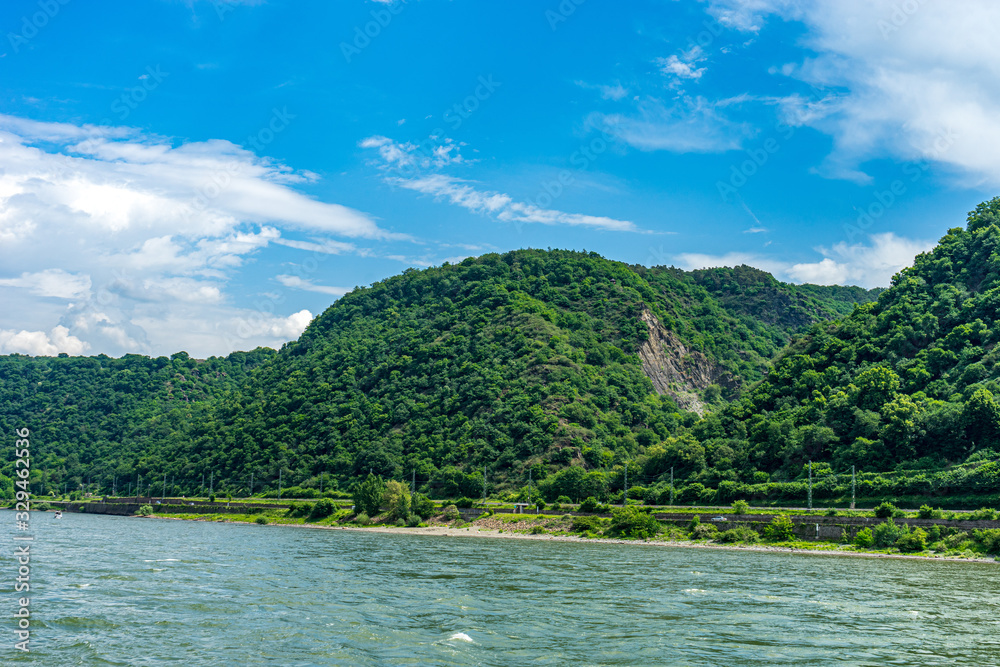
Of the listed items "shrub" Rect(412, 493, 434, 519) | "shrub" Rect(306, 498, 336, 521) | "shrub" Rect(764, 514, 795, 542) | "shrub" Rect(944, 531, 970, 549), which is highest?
"shrub" Rect(944, 531, 970, 549)

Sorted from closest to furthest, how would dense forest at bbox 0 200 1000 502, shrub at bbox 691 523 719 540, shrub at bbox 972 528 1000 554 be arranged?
1. shrub at bbox 972 528 1000 554
2. shrub at bbox 691 523 719 540
3. dense forest at bbox 0 200 1000 502

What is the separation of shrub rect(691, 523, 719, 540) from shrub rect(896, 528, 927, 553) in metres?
17.3

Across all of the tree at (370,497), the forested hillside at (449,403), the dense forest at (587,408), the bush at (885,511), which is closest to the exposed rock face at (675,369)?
the forested hillside at (449,403)

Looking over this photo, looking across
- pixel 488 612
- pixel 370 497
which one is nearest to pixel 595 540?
pixel 370 497

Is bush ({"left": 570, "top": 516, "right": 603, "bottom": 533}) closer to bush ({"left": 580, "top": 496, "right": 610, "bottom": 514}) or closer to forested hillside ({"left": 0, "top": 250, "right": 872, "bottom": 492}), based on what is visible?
bush ({"left": 580, "top": 496, "right": 610, "bottom": 514})

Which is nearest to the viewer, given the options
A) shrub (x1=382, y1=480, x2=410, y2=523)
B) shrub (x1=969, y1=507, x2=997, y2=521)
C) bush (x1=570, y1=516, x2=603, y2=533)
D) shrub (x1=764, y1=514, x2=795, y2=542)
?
shrub (x1=969, y1=507, x2=997, y2=521)

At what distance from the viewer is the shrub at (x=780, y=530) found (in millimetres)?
68625

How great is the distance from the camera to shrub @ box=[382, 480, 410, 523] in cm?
9856

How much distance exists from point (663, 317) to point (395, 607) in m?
178

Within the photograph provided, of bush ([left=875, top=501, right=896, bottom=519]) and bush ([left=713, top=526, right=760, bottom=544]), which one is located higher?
bush ([left=875, top=501, right=896, bottom=519])

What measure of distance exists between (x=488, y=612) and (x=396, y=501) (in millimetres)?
73383

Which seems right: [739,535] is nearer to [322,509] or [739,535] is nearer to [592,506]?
[592,506]

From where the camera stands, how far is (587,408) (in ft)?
452

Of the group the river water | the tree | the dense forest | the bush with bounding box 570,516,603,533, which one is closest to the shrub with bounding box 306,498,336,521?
the tree
